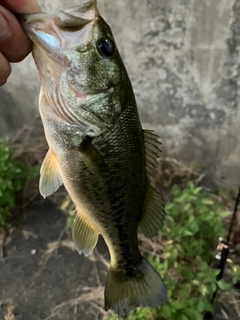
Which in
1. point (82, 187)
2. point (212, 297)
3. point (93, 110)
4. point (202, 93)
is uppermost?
point (93, 110)

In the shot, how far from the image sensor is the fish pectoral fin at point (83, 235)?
115cm

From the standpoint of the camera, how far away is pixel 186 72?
2.23 metres

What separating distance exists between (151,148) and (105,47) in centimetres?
30

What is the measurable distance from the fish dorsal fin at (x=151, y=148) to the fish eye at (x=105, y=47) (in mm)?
222

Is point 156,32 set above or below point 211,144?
above

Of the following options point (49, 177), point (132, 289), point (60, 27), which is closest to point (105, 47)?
point (60, 27)

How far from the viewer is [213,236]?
6.90ft

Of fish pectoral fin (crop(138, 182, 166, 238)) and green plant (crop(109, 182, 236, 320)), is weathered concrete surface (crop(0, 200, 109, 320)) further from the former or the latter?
fish pectoral fin (crop(138, 182, 166, 238))

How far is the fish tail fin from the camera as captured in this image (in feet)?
4.11

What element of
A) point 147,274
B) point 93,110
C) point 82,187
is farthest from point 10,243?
point 93,110

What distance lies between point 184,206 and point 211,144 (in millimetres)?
545

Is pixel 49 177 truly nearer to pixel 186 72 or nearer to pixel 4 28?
pixel 4 28

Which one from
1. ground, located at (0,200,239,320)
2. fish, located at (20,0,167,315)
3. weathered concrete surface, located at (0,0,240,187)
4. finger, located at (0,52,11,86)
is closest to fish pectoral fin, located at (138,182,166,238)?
fish, located at (20,0,167,315)

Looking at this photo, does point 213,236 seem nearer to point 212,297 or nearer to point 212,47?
point 212,297
